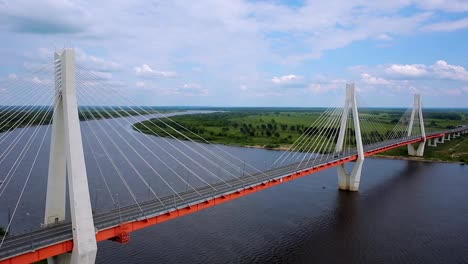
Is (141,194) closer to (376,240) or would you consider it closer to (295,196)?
(295,196)

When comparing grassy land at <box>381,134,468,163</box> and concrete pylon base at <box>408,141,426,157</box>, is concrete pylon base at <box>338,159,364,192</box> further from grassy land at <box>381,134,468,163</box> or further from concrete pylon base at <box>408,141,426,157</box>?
concrete pylon base at <box>408,141,426,157</box>

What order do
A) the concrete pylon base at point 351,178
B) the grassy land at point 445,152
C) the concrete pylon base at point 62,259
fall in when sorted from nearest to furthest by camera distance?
the concrete pylon base at point 62,259 < the concrete pylon base at point 351,178 < the grassy land at point 445,152

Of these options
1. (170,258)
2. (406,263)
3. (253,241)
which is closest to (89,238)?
(170,258)

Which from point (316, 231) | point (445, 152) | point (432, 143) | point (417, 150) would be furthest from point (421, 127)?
point (316, 231)

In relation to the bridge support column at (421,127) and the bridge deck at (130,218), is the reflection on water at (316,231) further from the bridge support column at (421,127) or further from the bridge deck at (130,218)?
the bridge support column at (421,127)

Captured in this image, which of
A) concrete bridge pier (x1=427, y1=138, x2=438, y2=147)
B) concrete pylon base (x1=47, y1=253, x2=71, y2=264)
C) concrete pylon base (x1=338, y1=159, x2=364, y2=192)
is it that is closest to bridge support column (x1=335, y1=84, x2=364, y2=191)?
concrete pylon base (x1=338, y1=159, x2=364, y2=192)

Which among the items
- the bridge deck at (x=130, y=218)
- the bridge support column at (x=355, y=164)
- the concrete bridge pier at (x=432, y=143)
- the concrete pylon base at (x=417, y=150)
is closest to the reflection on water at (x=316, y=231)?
the bridge support column at (x=355, y=164)

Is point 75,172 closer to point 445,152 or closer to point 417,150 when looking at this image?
point 417,150
